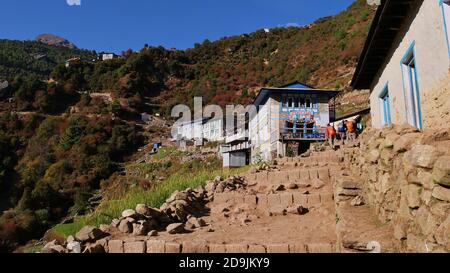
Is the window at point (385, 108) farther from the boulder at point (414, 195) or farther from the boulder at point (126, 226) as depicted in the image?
the boulder at point (126, 226)

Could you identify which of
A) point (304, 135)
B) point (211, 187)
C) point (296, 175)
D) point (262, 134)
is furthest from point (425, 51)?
point (262, 134)

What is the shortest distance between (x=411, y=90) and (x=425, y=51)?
142cm

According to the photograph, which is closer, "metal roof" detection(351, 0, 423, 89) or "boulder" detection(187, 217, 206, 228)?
"metal roof" detection(351, 0, 423, 89)

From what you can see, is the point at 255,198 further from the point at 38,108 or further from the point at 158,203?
the point at 38,108

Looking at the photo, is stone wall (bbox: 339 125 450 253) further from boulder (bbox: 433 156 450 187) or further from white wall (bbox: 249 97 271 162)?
white wall (bbox: 249 97 271 162)

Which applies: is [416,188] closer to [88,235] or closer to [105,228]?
[88,235]

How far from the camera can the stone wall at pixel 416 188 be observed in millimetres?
2979

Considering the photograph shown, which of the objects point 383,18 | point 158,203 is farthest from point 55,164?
point 383,18

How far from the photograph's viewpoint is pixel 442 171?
296cm

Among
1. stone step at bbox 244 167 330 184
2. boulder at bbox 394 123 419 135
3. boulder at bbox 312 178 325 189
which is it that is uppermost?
boulder at bbox 394 123 419 135

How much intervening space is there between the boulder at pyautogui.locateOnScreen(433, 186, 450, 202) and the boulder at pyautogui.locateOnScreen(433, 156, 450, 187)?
0.17 ft

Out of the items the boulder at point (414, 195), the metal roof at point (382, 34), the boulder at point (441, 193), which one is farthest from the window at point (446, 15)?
the boulder at point (441, 193)

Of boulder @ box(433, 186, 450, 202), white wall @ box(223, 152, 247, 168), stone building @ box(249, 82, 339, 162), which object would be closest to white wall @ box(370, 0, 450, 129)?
boulder @ box(433, 186, 450, 202)

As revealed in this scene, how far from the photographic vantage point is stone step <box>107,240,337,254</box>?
237 inches
